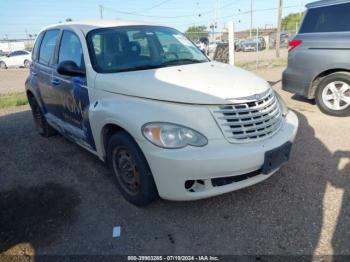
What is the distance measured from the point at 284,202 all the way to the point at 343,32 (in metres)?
3.63

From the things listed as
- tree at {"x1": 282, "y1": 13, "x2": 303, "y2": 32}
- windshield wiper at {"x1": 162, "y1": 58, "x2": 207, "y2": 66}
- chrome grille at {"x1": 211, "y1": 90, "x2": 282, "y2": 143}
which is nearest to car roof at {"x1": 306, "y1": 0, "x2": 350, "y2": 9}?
windshield wiper at {"x1": 162, "y1": 58, "x2": 207, "y2": 66}

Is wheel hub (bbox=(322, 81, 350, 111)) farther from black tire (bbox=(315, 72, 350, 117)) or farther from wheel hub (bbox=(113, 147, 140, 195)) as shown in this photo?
wheel hub (bbox=(113, 147, 140, 195))

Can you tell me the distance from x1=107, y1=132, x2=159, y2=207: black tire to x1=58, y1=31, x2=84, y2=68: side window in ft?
3.75

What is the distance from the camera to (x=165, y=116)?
8.76 feet

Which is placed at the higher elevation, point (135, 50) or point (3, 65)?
point (135, 50)

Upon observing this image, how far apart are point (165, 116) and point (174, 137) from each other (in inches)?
8.1

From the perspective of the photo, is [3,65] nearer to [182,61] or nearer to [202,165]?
[182,61]

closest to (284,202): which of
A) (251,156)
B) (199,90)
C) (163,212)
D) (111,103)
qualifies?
(251,156)

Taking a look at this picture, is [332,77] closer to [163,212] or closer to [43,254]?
[163,212]

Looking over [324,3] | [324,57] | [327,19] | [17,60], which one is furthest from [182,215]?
[17,60]

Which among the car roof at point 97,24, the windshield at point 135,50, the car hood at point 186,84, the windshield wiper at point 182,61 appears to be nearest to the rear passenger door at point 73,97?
the car roof at point 97,24

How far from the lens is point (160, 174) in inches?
106

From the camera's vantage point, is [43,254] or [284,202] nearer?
[43,254]

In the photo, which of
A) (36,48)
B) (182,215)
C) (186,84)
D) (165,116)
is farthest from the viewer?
(36,48)
